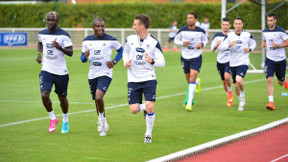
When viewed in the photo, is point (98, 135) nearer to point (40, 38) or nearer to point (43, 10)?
point (40, 38)

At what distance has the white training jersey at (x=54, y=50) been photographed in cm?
1078

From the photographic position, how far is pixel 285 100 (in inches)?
627

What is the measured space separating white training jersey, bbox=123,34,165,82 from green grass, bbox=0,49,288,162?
1.17 meters

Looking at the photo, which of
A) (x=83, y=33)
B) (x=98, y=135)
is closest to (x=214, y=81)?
(x=98, y=135)

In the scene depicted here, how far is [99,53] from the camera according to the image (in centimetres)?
1065

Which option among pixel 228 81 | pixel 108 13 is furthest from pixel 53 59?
pixel 108 13

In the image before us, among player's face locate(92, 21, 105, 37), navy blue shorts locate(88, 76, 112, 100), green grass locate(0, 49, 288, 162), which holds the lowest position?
green grass locate(0, 49, 288, 162)

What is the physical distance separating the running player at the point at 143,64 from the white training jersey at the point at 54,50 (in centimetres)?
146

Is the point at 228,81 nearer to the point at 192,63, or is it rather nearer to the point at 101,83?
the point at 192,63

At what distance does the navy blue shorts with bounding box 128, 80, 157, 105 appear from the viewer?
984cm

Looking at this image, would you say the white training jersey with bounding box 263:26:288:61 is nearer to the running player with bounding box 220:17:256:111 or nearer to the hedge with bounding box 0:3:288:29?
the running player with bounding box 220:17:256:111

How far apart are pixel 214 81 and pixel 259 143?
11.6 meters

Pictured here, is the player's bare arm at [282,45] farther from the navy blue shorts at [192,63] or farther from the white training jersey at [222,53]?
the navy blue shorts at [192,63]

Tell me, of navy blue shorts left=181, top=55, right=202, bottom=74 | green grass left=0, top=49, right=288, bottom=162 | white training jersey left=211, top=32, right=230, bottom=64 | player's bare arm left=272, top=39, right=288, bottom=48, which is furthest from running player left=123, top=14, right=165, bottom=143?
white training jersey left=211, top=32, right=230, bottom=64
